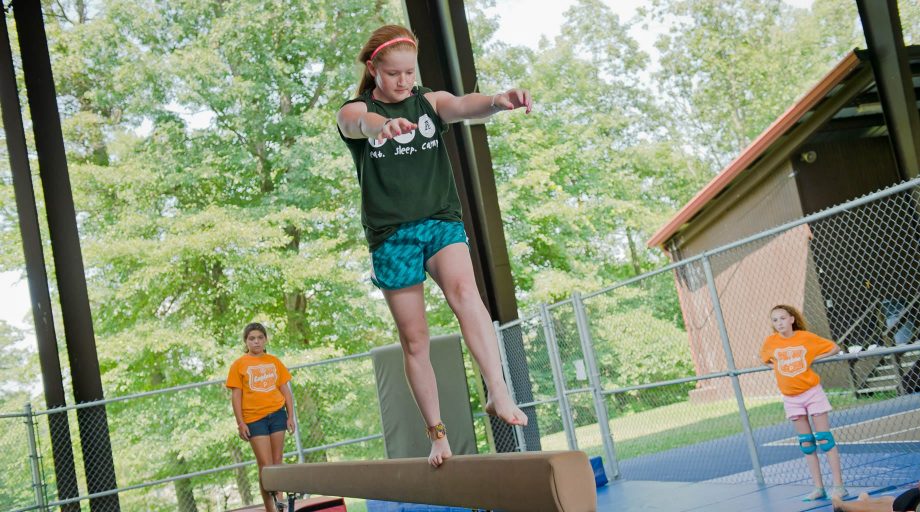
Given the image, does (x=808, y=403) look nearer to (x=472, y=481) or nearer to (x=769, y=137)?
(x=472, y=481)

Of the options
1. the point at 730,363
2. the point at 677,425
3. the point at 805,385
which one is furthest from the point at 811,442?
the point at 677,425

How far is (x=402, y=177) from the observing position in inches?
105

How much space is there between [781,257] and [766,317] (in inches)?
43.4

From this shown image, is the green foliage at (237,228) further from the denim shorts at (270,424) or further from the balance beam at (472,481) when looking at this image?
the balance beam at (472,481)

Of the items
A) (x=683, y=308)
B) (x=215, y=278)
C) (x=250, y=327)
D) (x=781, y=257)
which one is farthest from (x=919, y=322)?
(x=215, y=278)

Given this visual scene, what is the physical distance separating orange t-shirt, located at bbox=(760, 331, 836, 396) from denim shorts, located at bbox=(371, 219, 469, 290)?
3.14m

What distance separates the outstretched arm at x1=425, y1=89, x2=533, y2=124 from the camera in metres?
2.43

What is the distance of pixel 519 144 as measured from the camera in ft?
56.1

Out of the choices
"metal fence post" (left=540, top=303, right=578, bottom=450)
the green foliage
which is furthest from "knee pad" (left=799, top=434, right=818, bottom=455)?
the green foliage

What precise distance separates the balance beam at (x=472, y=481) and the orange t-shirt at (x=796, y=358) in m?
2.97

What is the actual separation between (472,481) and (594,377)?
5.29 metres

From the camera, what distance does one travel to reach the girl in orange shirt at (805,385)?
4.98 metres

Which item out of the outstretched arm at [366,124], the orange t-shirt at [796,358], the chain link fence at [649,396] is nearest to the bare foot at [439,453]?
the outstretched arm at [366,124]

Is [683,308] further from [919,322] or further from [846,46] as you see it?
[846,46]
